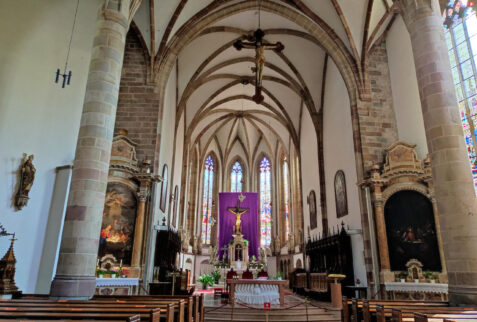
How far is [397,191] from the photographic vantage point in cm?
990

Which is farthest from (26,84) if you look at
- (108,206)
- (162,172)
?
(162,172)

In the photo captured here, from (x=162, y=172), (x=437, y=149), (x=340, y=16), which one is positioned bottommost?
(x=437, y=149)

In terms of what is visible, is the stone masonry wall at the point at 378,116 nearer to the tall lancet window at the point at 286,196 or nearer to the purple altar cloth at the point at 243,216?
the tall lancet window at the point at 286,196

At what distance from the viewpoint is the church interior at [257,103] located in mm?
5887

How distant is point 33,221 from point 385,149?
32.4ft

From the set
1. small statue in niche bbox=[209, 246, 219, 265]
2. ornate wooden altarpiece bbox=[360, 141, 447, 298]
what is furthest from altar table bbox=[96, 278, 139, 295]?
small statue in niche bbox=[209, 246, 219, 265]

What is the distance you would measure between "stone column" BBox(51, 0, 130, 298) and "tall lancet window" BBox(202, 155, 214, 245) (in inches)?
690

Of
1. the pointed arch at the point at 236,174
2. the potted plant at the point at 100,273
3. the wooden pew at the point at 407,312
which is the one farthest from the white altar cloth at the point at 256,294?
the pointed arch at the point at 236,174

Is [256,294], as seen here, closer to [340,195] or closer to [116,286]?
[116,286]

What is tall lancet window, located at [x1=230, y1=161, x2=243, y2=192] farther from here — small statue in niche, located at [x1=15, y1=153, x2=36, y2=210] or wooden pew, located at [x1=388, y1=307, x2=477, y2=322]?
wooden pew, located at [x1=388, y1=307, x2=477, y2=322]

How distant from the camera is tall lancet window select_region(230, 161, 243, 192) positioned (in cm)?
2589

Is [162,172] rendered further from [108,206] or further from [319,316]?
[319,316]

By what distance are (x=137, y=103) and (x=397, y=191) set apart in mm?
8610

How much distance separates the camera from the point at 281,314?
323 inches
